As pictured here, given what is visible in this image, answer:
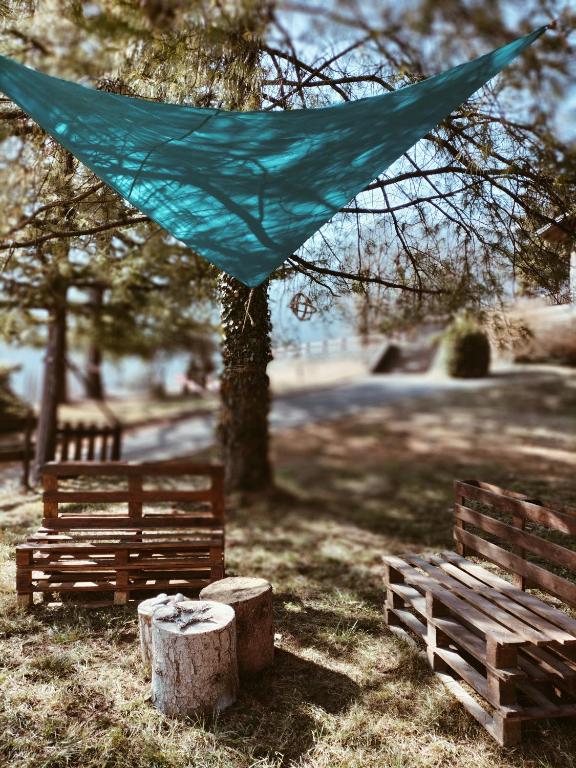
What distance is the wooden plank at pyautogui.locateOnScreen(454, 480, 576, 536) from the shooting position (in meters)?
3.49

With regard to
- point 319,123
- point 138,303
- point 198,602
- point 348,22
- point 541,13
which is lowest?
point 198,602

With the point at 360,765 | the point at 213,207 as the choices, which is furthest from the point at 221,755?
the point at 213,207

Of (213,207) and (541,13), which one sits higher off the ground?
(541,13)

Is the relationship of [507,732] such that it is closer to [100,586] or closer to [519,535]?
[519,535]

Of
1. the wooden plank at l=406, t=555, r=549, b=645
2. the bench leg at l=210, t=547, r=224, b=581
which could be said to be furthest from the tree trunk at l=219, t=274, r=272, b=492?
the wooden plank at l=406, t=555, r=549, b=645

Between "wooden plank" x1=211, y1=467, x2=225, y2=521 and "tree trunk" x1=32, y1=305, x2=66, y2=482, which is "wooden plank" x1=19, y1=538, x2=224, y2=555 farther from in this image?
"tree trunk" x1=32, y1=305, x2=66, y2=482

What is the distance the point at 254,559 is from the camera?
641 cm

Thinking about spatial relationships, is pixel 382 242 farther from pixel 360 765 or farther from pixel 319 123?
pixel 360 765

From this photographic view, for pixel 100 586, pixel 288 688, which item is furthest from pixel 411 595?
pixel 100 586

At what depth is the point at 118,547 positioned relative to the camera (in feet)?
14.9

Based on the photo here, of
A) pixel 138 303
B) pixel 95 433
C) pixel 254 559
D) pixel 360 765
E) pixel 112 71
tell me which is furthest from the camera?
pixel 95 433

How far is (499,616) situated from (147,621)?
2.02 meters

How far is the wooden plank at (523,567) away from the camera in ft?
10.9

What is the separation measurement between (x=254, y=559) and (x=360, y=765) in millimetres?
3404
